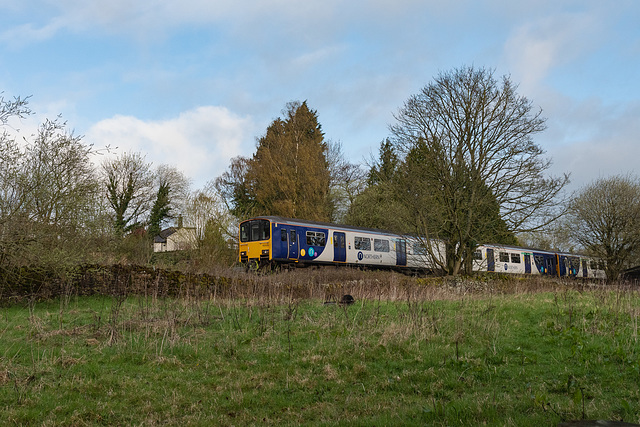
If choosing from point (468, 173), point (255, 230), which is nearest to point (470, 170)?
point (468, 173)

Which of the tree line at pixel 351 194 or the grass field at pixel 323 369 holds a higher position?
the tree line at pixel 351 194

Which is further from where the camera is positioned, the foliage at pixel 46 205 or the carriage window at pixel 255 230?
the carriage window at pixel 255 230

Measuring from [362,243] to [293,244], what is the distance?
484cm

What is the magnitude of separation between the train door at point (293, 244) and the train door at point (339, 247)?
2.50m

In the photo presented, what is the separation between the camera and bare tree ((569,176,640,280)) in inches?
1100

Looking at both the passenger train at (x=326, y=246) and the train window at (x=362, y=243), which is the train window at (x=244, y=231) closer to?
the passenger train at (x=326, y=246)

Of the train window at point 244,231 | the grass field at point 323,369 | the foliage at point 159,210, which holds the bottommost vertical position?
the grass field at point 323,369

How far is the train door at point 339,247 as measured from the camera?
25.7m

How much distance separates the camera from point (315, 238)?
24.9 m

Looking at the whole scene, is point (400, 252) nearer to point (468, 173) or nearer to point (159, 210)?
point (468, 173)

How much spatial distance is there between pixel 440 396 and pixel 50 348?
5222mm

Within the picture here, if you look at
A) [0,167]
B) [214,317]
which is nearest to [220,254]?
[0,167]

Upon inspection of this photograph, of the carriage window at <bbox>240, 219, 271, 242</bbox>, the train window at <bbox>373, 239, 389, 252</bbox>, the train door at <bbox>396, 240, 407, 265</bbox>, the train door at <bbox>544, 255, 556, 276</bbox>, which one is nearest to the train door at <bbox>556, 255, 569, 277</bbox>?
the train door at <bbox>544, 255, 556, 276</bbox>

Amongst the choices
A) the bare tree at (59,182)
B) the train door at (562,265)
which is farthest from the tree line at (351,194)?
the train door at (562,265)
